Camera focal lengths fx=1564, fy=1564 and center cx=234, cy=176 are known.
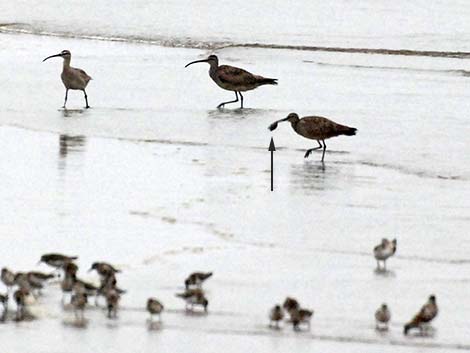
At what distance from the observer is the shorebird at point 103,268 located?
11555 millimetres

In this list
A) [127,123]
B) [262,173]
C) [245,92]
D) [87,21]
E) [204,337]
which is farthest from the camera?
[87,21]

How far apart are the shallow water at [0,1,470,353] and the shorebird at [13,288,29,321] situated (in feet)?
0.47

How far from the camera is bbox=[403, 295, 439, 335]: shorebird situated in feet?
34.7

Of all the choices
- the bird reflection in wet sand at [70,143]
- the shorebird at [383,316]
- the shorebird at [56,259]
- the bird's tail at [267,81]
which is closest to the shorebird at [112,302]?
the shorebird at [56,259]

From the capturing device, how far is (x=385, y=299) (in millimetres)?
11609

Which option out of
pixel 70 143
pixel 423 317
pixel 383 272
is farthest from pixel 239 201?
pixel 423 317

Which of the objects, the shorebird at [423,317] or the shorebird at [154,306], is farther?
the shorebird at [154,306]

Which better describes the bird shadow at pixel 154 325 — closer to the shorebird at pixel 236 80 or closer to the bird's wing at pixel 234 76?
the shorebird at pixel 236 80

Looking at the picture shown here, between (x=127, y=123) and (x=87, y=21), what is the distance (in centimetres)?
1728

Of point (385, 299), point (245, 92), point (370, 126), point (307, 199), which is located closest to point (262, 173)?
point (307, 199)

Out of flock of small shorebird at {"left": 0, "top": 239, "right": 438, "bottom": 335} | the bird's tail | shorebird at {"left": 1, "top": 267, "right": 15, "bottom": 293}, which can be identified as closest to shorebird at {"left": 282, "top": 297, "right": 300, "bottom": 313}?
flock of small shorebird at {"left": 0, "top": 239, "right": 438, "bottom": 335}

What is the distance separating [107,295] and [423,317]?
2.22 metres

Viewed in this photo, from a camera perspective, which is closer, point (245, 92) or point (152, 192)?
point (152, 192)

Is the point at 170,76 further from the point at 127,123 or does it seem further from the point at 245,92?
the point at 127,123
